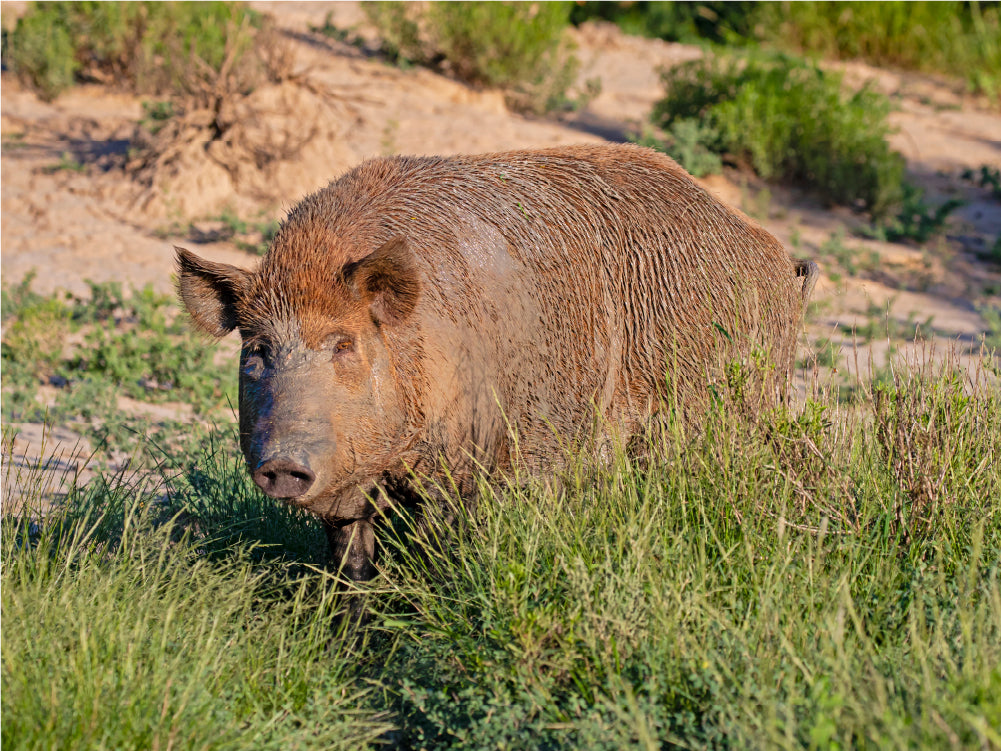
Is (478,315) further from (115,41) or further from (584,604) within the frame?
(115,41)

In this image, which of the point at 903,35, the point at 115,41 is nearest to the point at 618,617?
the point at 115,41

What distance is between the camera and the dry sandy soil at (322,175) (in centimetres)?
943

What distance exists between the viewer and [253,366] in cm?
396

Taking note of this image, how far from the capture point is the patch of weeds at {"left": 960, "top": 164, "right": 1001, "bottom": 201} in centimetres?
1198

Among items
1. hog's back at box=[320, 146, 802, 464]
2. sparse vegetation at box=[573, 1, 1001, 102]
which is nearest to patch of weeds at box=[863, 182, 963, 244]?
sparse vegetation at box=[573, 1, 1001, 102]

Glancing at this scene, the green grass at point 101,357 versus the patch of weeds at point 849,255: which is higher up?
the patch of weeds at point 849,255

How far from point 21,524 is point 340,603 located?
4.78ft

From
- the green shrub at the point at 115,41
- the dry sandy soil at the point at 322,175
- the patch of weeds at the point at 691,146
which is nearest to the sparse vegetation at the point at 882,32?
the dry sandy soil at the point at 322,175

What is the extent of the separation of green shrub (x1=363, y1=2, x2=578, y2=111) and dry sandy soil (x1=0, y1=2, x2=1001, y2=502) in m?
0.34

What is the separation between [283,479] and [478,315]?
1095 mm

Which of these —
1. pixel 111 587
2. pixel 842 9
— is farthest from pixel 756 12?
pixel 111 587

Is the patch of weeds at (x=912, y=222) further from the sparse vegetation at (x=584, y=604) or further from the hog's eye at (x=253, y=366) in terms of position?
the hog's eye at (x=253, y=366)

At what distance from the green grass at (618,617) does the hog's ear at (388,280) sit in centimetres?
79

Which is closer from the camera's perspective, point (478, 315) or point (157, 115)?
point (478, 315)
